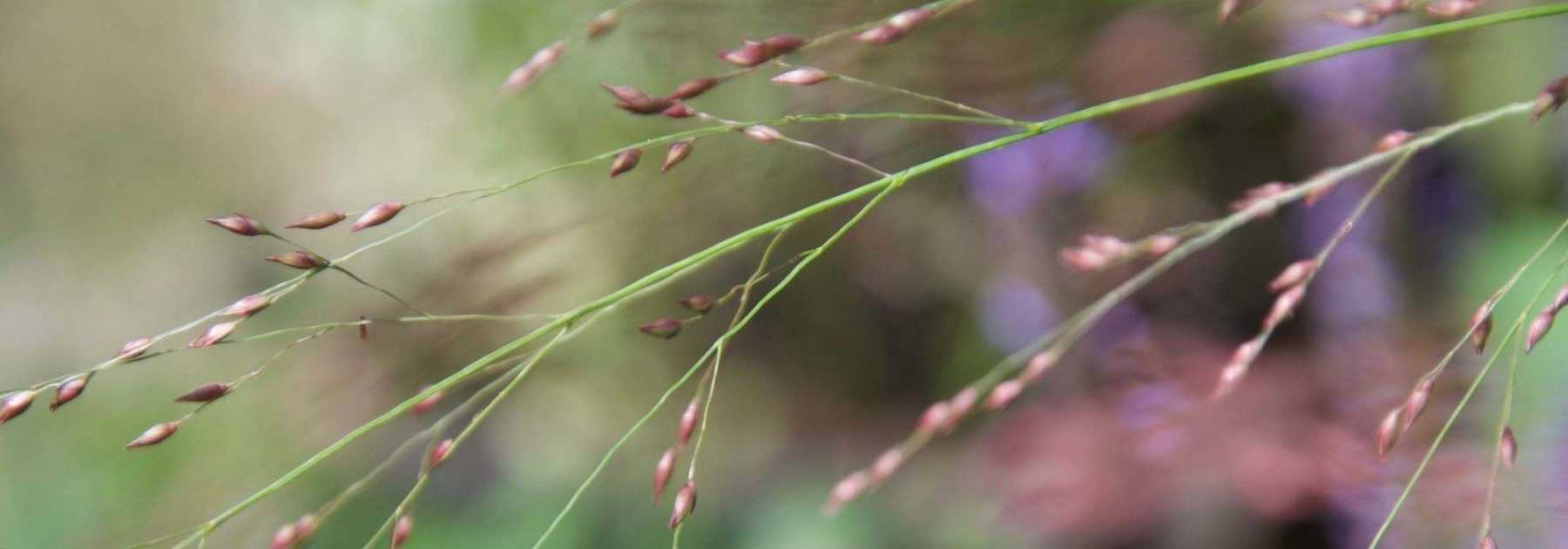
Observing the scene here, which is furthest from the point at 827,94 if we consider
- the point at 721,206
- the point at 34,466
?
the point at 34,466

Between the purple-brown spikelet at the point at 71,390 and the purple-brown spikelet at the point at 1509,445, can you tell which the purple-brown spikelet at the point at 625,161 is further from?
the purple-brown spikelet at the point at 1509,445

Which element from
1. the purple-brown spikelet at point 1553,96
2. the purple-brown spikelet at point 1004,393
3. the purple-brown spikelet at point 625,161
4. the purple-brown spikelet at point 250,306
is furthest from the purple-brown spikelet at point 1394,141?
the purple-brown spikelet at point 250,306

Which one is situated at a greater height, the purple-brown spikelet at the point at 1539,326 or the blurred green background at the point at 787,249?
the purple-brown spikelet at the point at 1539,326

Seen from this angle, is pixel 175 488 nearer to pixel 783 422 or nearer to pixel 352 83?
pixel 352 83

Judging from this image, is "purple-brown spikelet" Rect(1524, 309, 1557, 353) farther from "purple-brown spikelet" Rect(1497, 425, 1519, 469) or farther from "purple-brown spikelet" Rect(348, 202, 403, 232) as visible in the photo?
"purple-brown spikelet" Rect(348, 202, 403, 232)

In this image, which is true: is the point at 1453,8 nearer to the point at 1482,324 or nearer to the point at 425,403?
the point at 1482,324

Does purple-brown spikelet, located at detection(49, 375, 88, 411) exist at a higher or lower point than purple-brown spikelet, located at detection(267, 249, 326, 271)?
lower

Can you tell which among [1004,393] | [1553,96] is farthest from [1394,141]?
[1004,393]

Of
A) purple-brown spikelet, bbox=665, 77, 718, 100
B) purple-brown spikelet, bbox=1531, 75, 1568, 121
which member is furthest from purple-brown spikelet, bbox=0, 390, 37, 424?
purple-brown spikelet, bbox=1531, 75, 1568, 121
